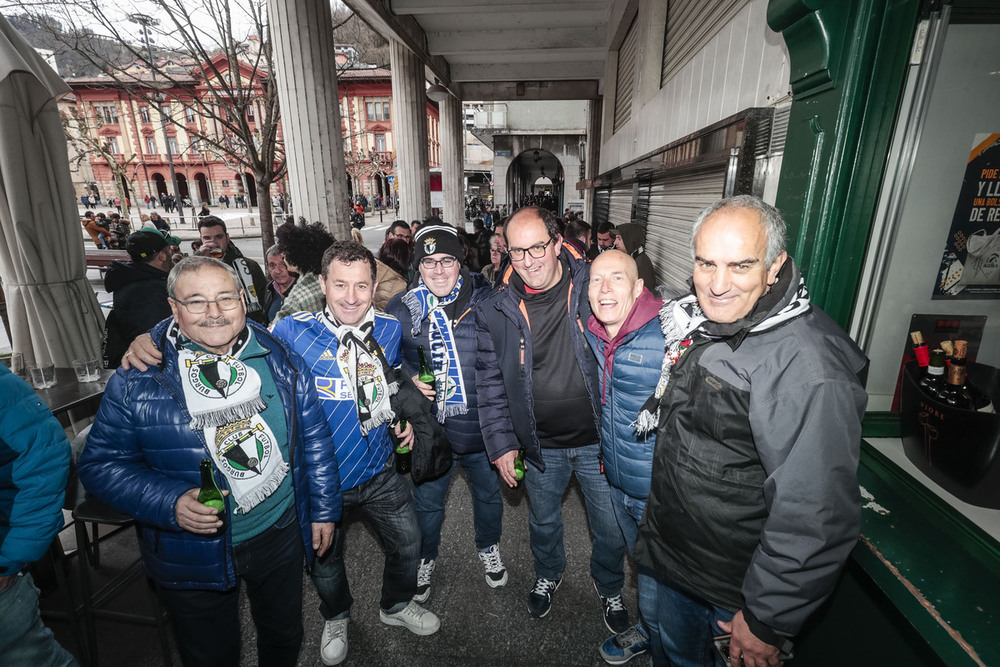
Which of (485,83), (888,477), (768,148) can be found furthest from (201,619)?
(485,83)

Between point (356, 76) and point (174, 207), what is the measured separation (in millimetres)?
22352

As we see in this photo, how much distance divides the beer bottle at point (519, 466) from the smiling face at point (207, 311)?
1639 millimetres

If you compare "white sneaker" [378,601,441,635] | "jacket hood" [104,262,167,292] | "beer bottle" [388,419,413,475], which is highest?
"jacket hood" [104,262,167,292]

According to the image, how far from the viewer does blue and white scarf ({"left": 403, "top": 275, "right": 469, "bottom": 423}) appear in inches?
107

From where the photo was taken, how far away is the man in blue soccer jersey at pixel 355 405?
233cm

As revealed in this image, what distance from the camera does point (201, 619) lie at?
1.92 metres

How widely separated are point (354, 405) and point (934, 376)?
2.76m

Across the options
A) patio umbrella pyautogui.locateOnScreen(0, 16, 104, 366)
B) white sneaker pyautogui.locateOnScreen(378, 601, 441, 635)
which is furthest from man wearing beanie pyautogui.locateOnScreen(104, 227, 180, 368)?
white sneaker pyautogui.locateOnScreen(378, 601, 441, 635)

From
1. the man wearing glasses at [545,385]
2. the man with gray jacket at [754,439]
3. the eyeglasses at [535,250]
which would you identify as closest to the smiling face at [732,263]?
the man with gray jacket at [754,439]

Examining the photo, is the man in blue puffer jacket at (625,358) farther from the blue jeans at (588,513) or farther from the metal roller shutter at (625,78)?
the metal roller shutter at (625,78)

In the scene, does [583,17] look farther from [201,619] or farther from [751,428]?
[201,619]

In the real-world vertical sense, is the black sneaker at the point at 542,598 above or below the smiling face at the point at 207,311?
below

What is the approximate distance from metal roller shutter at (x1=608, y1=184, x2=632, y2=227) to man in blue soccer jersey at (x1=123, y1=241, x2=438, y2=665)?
6.68 metres

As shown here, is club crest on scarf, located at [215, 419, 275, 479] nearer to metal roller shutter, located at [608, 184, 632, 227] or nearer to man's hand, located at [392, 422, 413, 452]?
man's hand, located at [392, 422, 413, 452]
